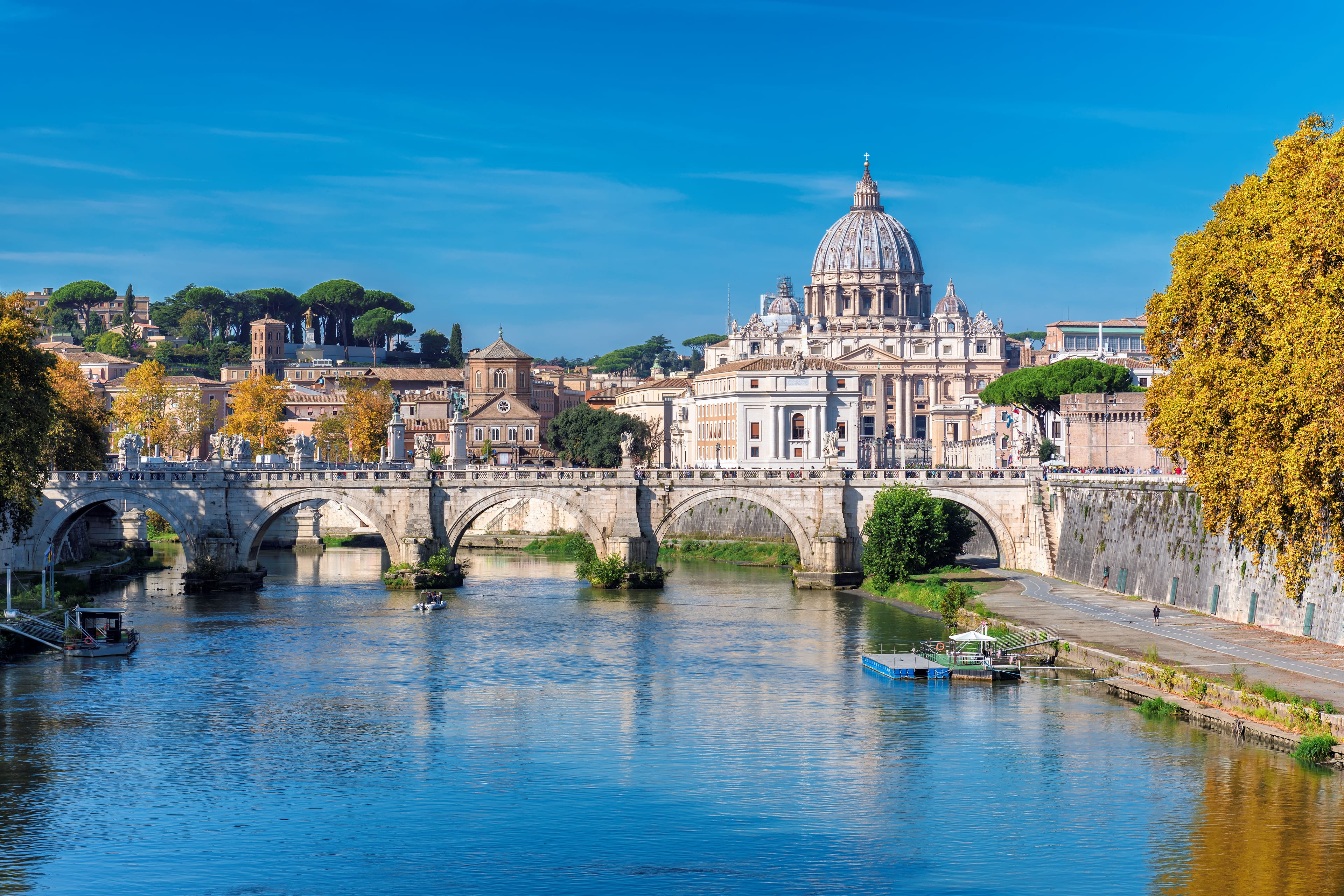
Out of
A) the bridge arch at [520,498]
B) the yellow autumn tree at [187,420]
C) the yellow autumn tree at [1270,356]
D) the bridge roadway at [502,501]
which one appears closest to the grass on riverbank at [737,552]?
the bridge roadway at [502,501]

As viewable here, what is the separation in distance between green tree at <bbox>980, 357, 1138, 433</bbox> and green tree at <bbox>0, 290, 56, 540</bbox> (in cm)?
5739

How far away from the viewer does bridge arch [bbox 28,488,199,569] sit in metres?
59.3

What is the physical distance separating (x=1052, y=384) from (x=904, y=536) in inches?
1678

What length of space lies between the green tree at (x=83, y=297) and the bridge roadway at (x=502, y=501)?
123 meters

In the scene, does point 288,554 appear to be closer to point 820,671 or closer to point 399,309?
point 820,671

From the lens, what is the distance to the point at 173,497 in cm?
5988

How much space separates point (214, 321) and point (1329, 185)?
525 feet

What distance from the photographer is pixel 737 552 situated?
75.6m

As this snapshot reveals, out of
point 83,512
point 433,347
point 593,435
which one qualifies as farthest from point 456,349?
point 83,512

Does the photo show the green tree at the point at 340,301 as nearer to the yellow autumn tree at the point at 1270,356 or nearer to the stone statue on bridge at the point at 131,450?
the stone statue on bridge at the point at 131,450

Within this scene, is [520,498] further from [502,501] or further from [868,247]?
[868,247]

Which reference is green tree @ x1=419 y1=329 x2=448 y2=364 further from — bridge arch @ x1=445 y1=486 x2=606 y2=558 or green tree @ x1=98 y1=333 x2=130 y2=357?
bridge arch @ x1=445 y1=486 x2=606 y2=558

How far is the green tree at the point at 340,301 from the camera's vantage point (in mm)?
173625

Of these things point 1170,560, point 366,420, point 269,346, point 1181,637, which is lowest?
point 1181,637
